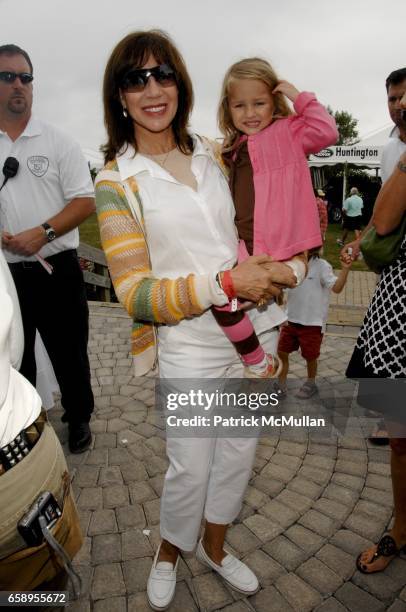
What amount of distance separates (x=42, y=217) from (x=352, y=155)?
54.4 feet

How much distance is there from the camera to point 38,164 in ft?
10.1

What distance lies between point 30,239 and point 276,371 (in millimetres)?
1890

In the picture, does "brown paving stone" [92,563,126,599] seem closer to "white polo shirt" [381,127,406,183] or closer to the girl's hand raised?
the girl's hand raised

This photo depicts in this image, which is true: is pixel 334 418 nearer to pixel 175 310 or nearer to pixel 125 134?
pixel 175 310

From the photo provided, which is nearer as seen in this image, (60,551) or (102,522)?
(60,551)

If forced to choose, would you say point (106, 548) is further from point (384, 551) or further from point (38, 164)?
point (38, 164)

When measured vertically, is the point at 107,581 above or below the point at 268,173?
below

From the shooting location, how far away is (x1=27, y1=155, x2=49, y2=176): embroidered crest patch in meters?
3.06

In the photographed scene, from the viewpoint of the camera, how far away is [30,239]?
2.97 m

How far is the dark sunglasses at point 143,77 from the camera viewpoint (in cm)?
186

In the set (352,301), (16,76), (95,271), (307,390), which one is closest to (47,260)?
(16,76)

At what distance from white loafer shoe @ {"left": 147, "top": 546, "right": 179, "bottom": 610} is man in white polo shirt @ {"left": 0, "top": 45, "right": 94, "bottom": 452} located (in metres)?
1.39

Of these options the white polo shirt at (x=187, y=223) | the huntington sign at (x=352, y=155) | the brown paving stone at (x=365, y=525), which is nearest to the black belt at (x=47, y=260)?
the white polo shirt at (x=187, y=223)

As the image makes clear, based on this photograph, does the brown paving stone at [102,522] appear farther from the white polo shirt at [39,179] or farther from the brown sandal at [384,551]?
the white polo shirt at [39,179]
